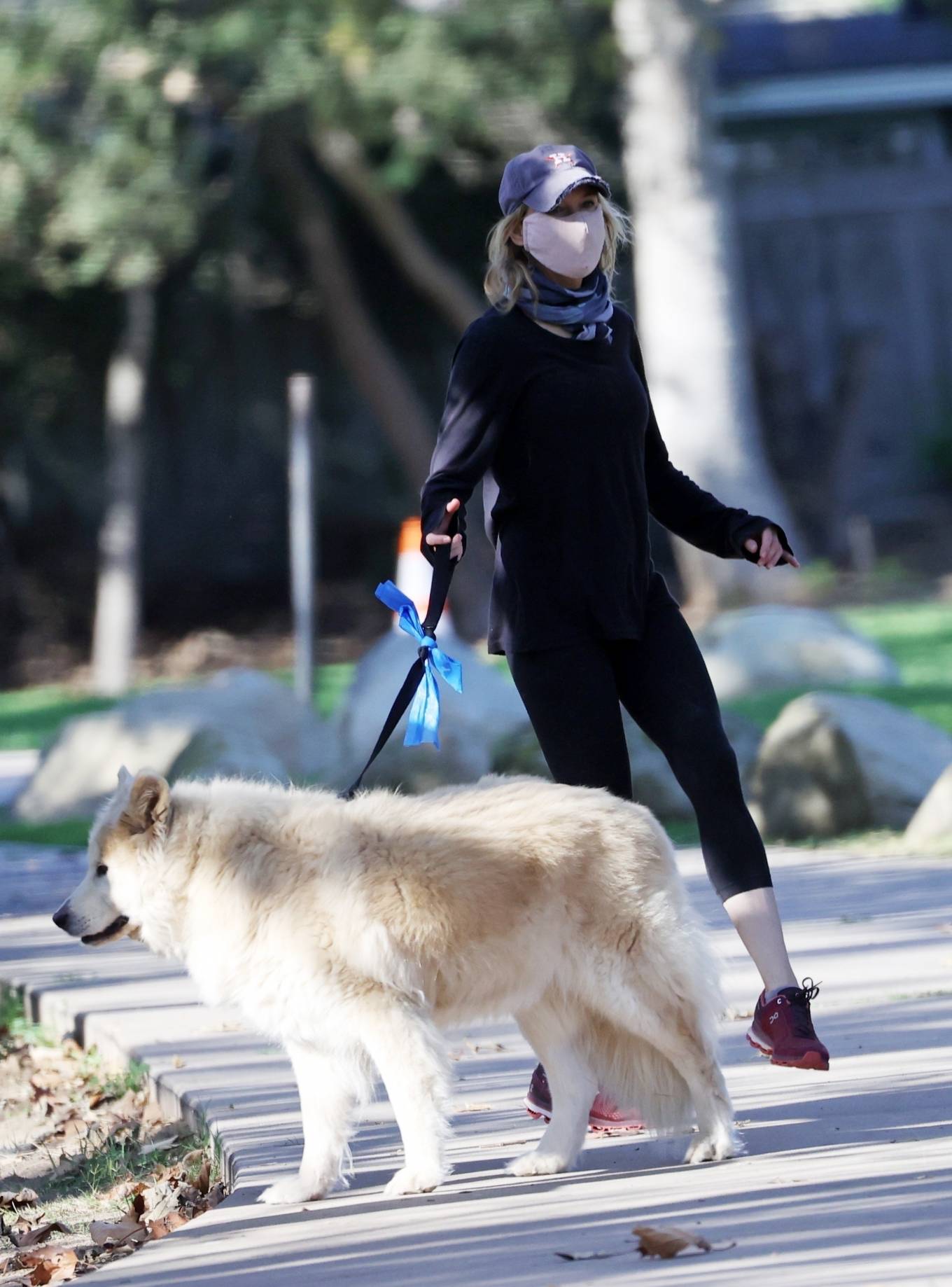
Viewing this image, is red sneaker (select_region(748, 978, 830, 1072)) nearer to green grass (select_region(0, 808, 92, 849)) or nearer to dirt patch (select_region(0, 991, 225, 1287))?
dirt patch (select_region(0, 991, 225, 1287))

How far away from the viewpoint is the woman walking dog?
15.6 feet

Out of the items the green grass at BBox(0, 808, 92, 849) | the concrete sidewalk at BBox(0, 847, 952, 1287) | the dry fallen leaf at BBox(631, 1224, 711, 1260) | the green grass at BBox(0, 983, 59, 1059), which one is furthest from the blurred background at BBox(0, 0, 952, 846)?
the dry fallen leaf at BBox(631, 1224, 711, 1260)

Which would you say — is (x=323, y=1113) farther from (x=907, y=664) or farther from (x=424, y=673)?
(x=907, y=664)

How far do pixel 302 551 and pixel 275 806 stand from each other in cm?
858

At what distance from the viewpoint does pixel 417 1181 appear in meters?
4.39

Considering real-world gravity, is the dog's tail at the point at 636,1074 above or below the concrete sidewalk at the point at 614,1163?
above

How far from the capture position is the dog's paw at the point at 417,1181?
4.38 metres

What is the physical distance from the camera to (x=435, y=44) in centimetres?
1769

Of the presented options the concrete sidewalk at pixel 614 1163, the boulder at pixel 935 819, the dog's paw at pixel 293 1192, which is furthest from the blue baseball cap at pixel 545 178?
the boulder at pixel 935 819

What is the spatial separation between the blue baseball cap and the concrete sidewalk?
194 cm

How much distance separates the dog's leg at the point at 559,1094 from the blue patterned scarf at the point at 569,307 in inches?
66.1

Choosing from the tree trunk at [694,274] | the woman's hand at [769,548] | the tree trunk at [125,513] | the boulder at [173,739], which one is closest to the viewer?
the woman's hand at [769,548]

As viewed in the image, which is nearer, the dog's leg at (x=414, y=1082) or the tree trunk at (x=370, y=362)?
the dog's leg at (x=414, y=1082)

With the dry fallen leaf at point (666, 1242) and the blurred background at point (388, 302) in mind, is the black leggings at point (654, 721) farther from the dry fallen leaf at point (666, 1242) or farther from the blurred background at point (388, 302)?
the blurred background at point (388, 302)
